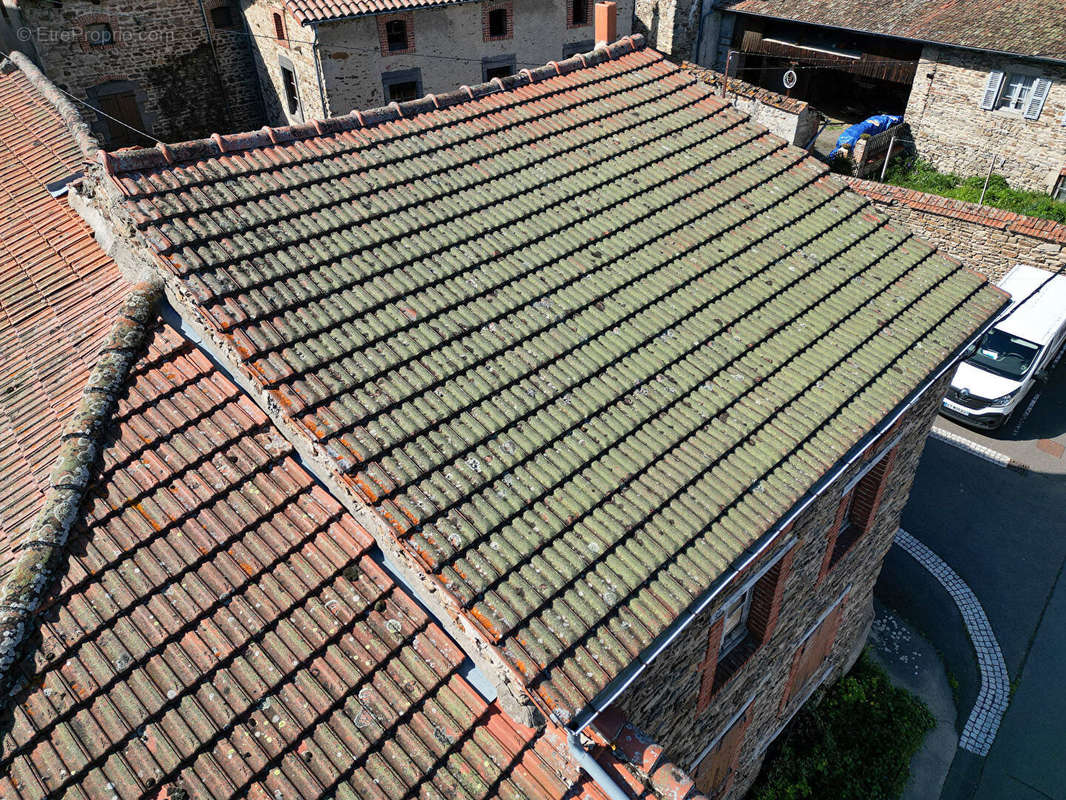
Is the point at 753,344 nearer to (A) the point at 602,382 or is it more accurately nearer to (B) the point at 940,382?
(A) the point at 602,382

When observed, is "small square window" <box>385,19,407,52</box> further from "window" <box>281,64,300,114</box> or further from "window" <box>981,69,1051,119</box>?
"window" <box>981,69,1051,119</box>

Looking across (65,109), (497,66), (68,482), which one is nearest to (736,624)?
(68,482)

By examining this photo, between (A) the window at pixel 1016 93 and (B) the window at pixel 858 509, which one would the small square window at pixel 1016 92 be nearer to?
(A) the window at pixel 1016 93

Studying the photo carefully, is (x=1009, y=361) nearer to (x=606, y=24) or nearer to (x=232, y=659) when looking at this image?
(x=606, y=24)

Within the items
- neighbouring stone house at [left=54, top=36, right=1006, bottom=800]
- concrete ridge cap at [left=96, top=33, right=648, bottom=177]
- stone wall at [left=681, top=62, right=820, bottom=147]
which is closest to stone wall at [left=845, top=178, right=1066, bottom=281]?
stone wall at [left=681, top=62, right=820, bottom=147]

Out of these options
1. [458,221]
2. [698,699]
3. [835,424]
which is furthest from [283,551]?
[835,424]

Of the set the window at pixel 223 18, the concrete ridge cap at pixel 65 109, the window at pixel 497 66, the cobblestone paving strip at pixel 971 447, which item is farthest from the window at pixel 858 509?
the window at pixel 223 18

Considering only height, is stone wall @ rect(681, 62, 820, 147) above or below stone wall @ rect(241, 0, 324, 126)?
below
